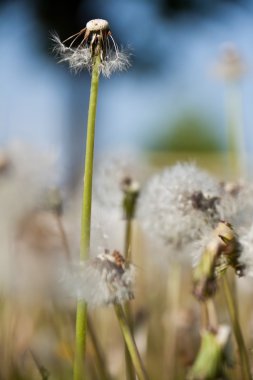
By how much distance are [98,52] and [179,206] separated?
0.24 metres

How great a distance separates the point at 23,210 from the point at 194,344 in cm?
29

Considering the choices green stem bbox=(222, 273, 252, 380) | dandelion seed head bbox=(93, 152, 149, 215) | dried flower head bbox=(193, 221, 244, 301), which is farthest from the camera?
dandelion seed head bbox=(93, 152, 149, 215)

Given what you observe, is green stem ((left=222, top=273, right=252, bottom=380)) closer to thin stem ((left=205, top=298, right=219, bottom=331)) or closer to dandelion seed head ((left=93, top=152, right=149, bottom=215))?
thin stem ((left=205, top=298, right=219, bottom=331))

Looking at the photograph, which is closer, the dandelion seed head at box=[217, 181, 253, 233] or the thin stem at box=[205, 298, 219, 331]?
the thin stem at box=[205, 298, 219, 331]

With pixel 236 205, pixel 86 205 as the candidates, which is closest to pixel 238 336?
pixel 236 205

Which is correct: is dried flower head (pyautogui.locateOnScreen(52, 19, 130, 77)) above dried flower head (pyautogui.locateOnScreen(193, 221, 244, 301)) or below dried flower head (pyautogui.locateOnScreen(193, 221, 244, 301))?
above

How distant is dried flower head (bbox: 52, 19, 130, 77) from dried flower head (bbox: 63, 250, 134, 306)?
13 centimetres

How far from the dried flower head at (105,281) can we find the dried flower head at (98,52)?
129mm

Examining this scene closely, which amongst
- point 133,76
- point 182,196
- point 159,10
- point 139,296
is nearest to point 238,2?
point 159,10

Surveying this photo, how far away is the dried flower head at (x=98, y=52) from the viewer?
0.50 metres

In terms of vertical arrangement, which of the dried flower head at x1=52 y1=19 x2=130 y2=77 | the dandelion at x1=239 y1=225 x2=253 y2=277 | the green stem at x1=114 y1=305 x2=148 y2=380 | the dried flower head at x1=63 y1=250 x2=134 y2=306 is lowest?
the green stem at x1=114 y1=305 x2=148 y2=380

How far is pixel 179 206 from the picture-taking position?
713mm

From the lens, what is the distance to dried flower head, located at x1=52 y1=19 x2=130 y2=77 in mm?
500

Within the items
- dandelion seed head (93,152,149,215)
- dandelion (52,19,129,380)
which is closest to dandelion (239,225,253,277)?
dandelion (52,19,129,380)
